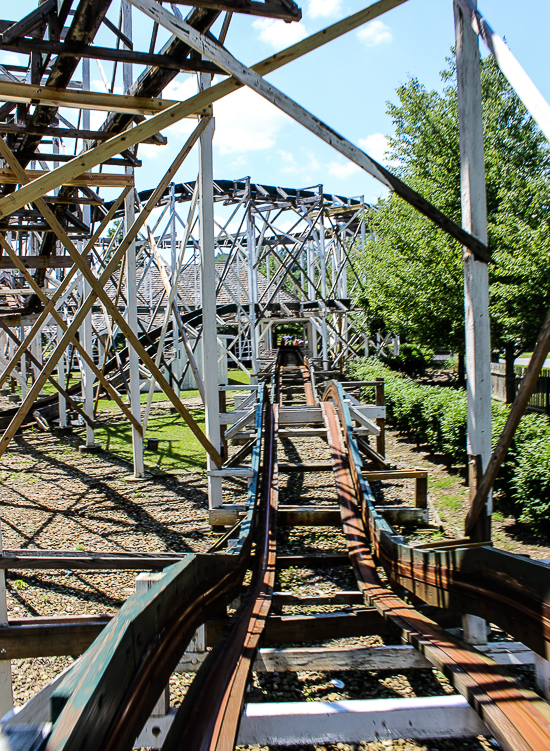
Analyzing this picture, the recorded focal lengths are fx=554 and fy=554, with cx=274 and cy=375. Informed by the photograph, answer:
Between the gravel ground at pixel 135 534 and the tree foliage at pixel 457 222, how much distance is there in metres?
3.22

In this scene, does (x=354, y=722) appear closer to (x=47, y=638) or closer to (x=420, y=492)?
(x=47, y=638)

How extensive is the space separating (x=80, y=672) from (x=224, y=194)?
1781 centimetres

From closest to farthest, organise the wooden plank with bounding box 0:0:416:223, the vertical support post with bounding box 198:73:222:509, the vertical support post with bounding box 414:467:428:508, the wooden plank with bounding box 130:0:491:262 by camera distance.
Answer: the wooden plank with bounding box 130:0:491:262 → the wooden plank with bounding box 0:0:416:223 → the vertical support post with bounding box 414:467:428:508 → the vertical support post with bounding box 198:73:222:509

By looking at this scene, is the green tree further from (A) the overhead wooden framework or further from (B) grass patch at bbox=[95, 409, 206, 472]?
(B) grass patch at bbox=[95, 409, 206, 472]

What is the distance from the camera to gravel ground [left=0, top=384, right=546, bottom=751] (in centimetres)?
339

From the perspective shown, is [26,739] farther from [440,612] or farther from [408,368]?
[408,368]

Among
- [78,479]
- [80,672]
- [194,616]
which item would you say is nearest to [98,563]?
[194,616]

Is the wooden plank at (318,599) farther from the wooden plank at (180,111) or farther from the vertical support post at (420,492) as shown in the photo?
the wooden plank at (180,111)

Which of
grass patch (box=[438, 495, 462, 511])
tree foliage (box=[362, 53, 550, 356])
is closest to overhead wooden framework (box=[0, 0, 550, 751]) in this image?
grass patch (box=[438, 495, 462, 511])

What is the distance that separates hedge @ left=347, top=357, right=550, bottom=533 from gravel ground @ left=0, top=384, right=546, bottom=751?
2.03 feet

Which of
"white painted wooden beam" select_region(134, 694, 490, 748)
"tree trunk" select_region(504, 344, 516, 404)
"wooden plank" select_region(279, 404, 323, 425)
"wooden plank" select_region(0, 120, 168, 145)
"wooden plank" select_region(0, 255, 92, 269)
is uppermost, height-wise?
"wooden plank" select_region(0, 120, 168, 145)

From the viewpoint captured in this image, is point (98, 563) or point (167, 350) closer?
point (98, 563)

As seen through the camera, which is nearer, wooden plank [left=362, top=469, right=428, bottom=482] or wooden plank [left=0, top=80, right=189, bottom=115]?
wooden plank [left=0, top=80, right=189, bottom=115]

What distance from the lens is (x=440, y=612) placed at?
10.2 feet
